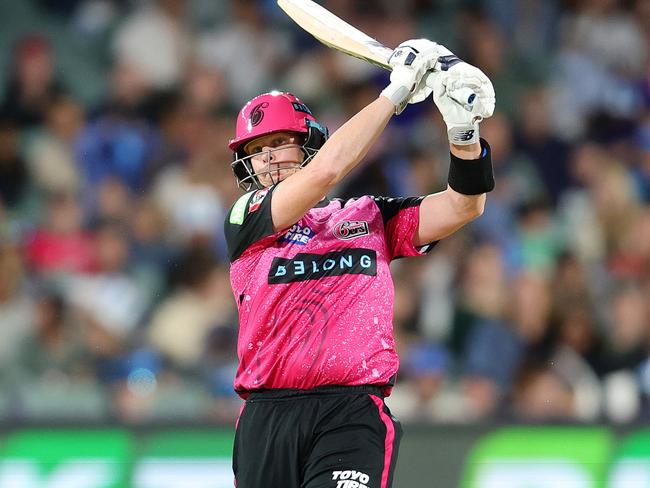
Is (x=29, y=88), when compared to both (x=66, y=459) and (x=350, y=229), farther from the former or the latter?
(x=350, y=229)

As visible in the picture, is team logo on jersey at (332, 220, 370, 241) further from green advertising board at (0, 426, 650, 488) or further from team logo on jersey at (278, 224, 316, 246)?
green advertising board at (0, 426, 650, 488)

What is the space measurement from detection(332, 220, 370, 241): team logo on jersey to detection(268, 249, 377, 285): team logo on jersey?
0.07 meters

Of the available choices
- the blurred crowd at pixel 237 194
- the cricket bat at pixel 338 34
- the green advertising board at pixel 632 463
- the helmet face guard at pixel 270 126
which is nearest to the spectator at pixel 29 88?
the blurred crowd at pixel 237 194

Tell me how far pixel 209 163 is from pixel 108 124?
957 millimetres

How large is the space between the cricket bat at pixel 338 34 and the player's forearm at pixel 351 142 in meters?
0.27

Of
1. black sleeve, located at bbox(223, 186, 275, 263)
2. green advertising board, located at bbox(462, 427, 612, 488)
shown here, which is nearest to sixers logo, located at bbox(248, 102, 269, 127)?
black sleeve, located at bbox(223, 186, 275, 263)

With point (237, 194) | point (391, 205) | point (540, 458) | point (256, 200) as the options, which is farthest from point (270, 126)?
point (237, 194)

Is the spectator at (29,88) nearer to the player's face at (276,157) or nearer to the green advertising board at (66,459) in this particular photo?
the green advertising board at (66,459)

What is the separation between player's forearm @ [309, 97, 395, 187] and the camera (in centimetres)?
439

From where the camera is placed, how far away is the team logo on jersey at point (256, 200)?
15.1ft

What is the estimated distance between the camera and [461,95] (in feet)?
14.6

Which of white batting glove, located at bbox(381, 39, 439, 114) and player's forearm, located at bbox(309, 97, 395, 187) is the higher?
white batting glove, located at bbox(381, 39, 439, 114)

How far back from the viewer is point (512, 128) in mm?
10711

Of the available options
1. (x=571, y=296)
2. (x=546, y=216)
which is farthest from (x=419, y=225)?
(x=546, y=216)
